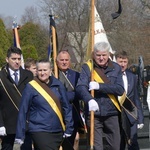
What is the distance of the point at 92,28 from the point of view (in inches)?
306

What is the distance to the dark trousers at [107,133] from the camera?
7.08m

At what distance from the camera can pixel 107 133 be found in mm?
7219

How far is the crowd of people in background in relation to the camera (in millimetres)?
6715

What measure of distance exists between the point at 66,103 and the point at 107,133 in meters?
0.76

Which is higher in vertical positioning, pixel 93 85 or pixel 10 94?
pixel 93 85

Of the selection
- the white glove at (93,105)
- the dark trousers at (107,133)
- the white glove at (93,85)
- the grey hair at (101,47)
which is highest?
the grey hair at (101,47)

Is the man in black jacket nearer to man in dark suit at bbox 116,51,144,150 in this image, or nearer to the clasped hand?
man in dark suit at bbox 116,51,144,150

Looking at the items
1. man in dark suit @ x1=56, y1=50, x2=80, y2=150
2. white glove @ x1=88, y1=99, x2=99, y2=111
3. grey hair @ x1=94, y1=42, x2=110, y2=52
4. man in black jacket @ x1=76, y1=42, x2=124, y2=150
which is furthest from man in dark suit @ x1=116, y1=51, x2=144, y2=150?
white glove @ x1=88, y1=99, x2=99, y2=111

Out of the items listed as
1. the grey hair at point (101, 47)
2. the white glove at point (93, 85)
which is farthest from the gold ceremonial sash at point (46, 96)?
the grey hair at point (101, 47)

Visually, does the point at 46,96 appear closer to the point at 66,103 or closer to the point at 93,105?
the point at 66,103

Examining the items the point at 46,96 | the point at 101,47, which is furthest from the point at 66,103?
the point at 101,47

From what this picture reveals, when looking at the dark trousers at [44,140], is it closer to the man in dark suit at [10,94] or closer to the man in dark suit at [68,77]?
the man in dark suit at [10,94]

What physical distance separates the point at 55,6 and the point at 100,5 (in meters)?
Result: 3.51

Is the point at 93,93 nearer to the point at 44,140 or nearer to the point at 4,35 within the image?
the point at 44,140
